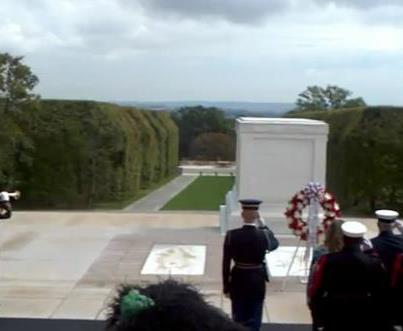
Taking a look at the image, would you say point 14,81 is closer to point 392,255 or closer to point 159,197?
point 159,197

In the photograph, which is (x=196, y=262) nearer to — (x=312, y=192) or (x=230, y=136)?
(x=312, y=192)

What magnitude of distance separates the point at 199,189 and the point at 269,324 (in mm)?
25960

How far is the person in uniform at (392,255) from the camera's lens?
562 centimetres

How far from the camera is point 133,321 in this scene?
2285mm

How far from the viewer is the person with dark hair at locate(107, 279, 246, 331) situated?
2229mm

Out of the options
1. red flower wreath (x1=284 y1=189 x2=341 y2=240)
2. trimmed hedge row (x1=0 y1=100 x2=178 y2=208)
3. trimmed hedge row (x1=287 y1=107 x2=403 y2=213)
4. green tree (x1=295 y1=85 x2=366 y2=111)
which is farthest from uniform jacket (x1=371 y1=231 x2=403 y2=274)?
green tree (x1=295 y1=85 x2=366 y2=111)

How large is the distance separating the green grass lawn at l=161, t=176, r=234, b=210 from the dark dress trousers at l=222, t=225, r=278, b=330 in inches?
685

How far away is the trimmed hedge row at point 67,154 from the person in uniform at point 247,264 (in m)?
15.5

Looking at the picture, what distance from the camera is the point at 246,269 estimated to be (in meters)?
6.54

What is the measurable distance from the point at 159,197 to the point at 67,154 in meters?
6.80

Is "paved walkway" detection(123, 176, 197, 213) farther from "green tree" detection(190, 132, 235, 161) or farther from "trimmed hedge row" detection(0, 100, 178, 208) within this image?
"green tree" detection(190, 132, 235, 161)

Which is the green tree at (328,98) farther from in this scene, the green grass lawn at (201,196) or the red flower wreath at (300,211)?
the red flower wreath at (300,211)

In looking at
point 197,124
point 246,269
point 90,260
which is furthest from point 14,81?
point 197,124

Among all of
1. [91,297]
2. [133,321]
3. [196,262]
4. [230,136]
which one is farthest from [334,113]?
[230,136]
